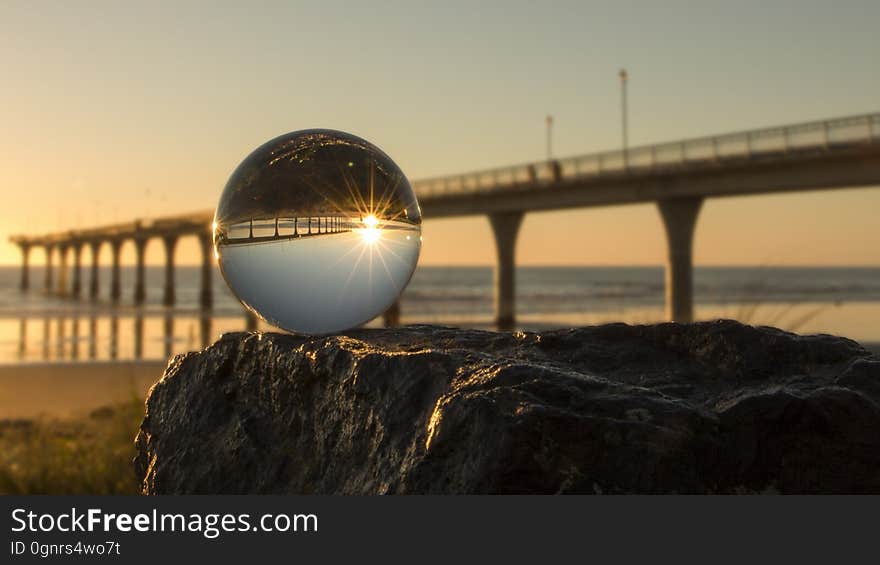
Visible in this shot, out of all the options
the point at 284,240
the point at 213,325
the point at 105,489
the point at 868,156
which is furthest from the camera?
the point at 213,325

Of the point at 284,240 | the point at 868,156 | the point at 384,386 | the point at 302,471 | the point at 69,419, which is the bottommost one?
the point at 69,419

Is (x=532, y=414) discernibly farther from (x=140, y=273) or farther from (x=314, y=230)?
(x=140, y=273)

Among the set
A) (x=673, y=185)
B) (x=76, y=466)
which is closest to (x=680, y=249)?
(x=673, y=185)

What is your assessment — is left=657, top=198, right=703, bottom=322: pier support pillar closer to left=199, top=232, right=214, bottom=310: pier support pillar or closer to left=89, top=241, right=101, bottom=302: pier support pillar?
left=199, top=232, right=214, bottom=310: pier support pillar

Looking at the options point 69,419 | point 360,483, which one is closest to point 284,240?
point 360,483

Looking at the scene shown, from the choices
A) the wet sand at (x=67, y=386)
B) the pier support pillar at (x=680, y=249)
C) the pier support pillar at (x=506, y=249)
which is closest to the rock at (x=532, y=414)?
the wet sand at (x=67, y=386)

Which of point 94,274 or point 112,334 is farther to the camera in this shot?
point 94,274

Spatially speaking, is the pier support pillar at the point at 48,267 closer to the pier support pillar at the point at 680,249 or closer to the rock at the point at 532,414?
the pier support pillar at the point at 680,249

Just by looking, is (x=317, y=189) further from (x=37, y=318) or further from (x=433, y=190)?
(x=37, y=318)
